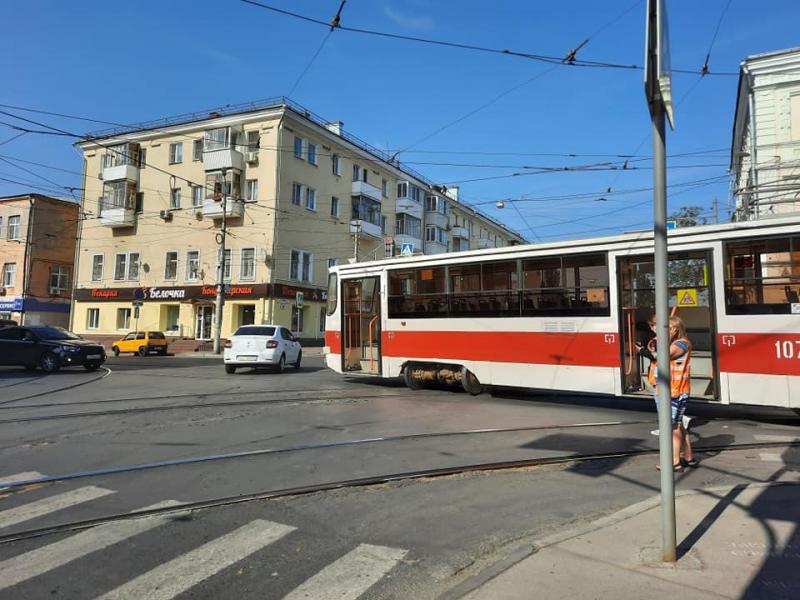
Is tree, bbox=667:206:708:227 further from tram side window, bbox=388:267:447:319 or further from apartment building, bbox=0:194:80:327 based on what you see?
apartment building, bbox=0:194:80:327

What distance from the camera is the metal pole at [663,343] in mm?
3734

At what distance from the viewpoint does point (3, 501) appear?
17.9 feet

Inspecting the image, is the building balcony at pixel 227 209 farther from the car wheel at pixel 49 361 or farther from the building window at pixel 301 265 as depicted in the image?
the car wheel at pixel 49 361

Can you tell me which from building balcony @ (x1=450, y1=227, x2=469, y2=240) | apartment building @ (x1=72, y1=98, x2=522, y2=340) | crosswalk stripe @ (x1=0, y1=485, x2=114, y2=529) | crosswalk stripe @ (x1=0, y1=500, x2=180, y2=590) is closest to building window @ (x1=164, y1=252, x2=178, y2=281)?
apartment building @ (x1=72, y1=98, x2=522, y2=340)

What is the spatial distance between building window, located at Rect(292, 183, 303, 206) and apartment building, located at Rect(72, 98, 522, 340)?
3.4 inches

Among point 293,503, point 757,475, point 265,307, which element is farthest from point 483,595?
point 265,307

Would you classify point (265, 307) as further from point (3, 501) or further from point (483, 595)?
point (483, 595)

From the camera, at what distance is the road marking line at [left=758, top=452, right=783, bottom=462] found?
6801 millimetres

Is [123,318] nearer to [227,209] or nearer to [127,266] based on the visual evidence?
[127,266]

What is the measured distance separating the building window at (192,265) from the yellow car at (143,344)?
6.85m

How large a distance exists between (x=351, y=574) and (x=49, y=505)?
10.8 ft

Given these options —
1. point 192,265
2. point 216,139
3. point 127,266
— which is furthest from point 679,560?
point 127,266

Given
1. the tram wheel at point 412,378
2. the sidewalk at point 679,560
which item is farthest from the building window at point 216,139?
the sidewalk at point 679,560

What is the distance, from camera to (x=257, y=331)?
1969cm
